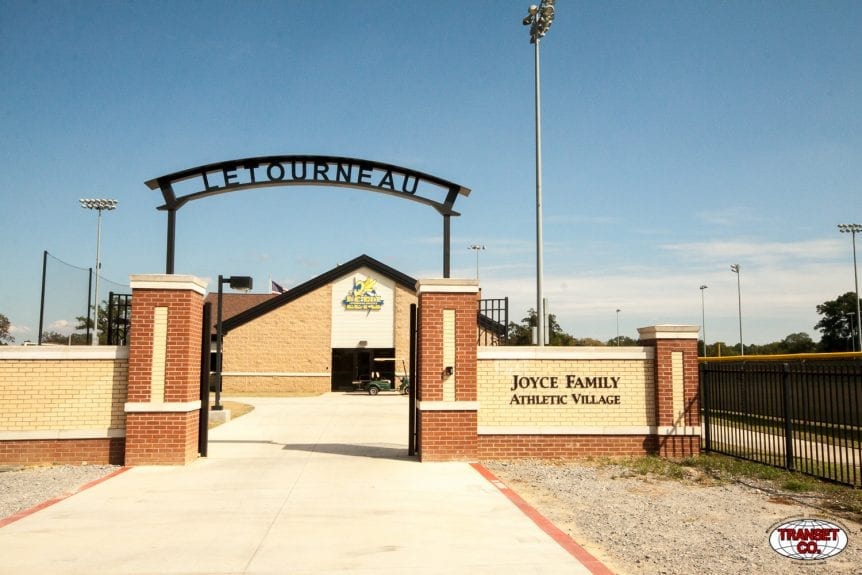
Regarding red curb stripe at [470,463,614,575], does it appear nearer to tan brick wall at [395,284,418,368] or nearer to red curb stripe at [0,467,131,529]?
red curb stripe at [0,467,131,529]

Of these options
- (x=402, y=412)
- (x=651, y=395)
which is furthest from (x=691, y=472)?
(x=402, y=412)

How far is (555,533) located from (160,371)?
7.37m

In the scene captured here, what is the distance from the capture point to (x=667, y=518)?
8.11 meters

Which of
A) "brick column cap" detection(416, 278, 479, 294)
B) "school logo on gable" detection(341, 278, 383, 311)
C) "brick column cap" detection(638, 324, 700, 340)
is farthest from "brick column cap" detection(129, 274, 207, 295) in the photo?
"school logo on gable" detection(341, 278, 383, 311)

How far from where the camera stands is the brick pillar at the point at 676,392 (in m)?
12.7

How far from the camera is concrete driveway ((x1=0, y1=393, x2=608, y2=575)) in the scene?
20.2ft

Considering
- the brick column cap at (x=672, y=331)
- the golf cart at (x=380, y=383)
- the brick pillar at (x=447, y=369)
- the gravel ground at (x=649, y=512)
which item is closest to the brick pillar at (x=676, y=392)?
the brick column cap at (x=672, y=331)

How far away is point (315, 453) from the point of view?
42.6ft

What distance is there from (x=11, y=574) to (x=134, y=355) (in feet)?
19.5

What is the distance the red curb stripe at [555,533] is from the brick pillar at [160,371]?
5276 millimetres

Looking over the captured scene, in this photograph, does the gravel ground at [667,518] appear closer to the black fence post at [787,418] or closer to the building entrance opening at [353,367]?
the black fence post at [787,418]

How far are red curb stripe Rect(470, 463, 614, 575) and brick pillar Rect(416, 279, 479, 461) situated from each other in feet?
5.43

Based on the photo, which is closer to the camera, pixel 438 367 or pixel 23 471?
pixel 23 471

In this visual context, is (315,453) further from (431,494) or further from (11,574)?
(11,574)
